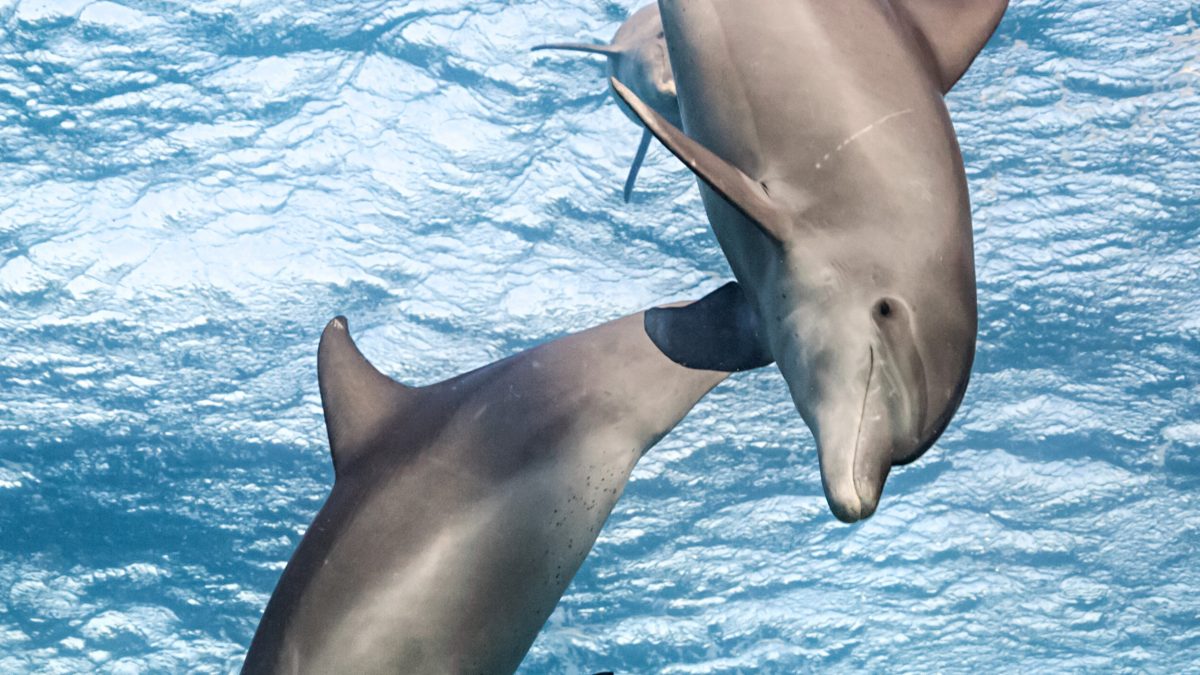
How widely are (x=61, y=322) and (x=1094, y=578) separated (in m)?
21.9

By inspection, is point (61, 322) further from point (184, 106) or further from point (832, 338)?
point (832, 338)

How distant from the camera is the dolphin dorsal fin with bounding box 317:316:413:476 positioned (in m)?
4.72

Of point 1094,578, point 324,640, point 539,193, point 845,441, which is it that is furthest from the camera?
point 1094,578

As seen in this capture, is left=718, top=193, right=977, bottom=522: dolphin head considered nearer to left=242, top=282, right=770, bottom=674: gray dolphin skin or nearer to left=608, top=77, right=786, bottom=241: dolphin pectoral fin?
left=608, top=77, right=786, bottom=241: dolphin pectoral fin

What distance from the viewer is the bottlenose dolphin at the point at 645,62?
7.52 meters

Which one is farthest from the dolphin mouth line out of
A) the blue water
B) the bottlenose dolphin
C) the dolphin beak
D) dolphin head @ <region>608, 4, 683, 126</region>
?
the blue water

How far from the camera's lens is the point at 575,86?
12539 millimetres

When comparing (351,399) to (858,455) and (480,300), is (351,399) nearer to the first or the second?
(858,455)

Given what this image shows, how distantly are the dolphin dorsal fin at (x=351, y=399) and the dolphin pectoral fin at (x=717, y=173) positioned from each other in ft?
7.36

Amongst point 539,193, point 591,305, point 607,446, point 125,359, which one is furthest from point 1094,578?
point 607,446

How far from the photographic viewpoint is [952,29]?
366 cm

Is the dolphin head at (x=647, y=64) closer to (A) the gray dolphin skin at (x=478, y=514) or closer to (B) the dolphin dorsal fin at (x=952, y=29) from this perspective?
(A) the gray dolphin skin at (x=478, y=514)

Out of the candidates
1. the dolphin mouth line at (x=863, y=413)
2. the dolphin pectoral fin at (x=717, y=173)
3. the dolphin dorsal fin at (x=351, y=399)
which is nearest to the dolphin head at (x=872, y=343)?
the dolphin mouth line at (x=863, y=413)

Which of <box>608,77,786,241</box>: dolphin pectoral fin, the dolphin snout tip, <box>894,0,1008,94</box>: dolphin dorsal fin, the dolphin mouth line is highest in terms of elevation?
<box>608,77,786,241</box>: dolphin pectoral fin
